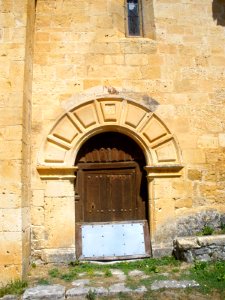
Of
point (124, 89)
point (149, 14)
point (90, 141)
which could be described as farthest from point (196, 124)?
point (149, 14)

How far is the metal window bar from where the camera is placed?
5.95 m

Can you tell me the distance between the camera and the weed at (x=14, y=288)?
3801mm

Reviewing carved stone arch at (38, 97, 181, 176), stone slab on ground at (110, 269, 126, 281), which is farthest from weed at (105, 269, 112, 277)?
carved stone arch at (38, 97, 181, 176)

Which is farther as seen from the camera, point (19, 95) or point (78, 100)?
point (78, 100)

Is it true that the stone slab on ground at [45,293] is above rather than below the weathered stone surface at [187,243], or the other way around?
below

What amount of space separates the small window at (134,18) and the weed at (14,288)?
4.55 metres

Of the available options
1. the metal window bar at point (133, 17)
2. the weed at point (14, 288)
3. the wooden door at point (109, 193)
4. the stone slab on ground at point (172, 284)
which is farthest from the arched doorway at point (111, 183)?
the metal window bar at point (133, 17)

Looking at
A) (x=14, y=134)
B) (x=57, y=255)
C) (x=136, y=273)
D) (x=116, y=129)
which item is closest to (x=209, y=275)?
(x=136, y=273)

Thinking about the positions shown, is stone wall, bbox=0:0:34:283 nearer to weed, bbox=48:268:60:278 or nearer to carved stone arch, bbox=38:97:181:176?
weed, bbox=48:268:60:278

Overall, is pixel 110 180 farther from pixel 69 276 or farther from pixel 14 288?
pixel 14 288

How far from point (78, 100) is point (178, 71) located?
187 cm

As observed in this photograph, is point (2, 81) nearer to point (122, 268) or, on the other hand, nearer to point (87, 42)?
point (87, 42)

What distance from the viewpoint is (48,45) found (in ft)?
18.3

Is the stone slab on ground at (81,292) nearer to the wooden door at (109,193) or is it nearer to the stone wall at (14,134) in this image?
the stone wall at (14,134)
